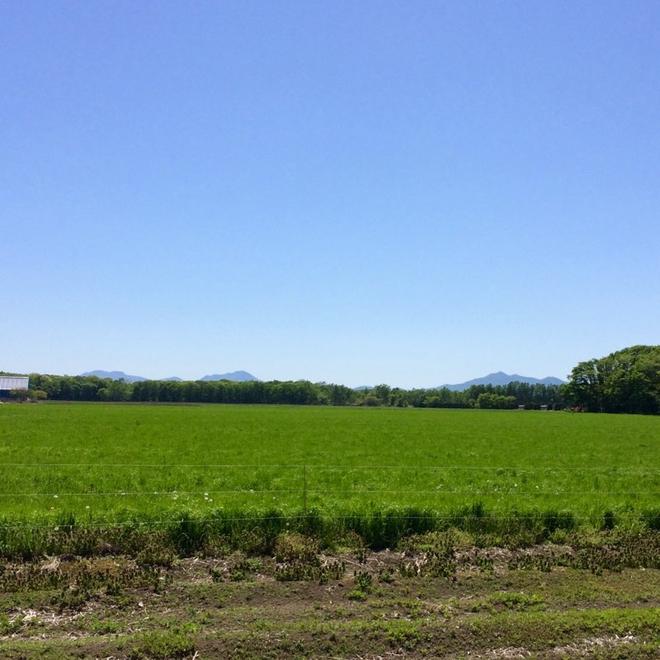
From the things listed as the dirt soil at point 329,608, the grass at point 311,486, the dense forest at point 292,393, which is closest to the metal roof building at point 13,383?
the dense forest at point 292,393

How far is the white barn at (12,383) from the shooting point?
540 ft

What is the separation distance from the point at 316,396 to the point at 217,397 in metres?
29.5

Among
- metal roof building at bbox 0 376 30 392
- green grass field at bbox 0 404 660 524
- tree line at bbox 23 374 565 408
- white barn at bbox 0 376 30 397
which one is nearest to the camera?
green grass field at bbox 0 404 660 524

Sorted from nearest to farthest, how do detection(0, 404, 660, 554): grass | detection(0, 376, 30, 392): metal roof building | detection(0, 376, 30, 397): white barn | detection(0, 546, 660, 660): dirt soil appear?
detection(0, 546, 660, 660): dirt soil → detection(0, 404, 660, 554): grass → detection(0, 376, 30, 397): white barn → detection(0, 376, 30, 392): metal roof building

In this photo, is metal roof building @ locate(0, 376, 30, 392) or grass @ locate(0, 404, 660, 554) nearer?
grass @ locate(0, 404, 660, 554)

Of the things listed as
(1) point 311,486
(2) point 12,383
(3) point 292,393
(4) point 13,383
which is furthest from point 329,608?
(2) point 12,383

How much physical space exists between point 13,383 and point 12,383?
288 millimetres

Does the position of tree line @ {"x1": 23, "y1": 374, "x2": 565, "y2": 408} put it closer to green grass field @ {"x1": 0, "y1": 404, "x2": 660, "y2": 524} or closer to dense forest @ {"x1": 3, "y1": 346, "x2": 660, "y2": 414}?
dense forest @ {"x1": 3, "y1": 346, "x2": 660, "y2": 414}

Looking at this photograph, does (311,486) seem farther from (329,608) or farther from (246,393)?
(246,393)

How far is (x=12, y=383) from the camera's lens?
552ft

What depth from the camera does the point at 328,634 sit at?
638cm

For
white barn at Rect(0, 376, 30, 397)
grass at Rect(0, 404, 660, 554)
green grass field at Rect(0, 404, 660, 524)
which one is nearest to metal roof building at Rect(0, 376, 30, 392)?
white barn at Rect(0, 376, 30, 397)

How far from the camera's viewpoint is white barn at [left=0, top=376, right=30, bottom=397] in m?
165

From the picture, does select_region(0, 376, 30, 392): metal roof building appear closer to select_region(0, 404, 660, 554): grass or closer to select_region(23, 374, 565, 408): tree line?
select_region(23, 374, 565, 408): tree line
